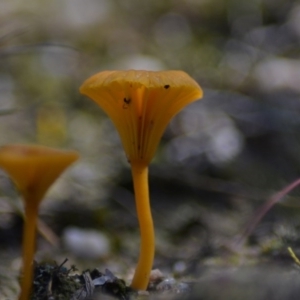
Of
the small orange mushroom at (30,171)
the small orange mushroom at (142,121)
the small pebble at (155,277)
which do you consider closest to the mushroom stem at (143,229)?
the small orange mushroom at (142,121)

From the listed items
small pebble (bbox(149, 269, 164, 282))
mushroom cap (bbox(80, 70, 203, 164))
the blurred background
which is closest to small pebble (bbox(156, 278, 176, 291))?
small pebble (bbox(149, 269, 164, 282))

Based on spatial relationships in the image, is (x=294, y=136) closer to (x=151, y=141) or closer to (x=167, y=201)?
(x=167, y=201)

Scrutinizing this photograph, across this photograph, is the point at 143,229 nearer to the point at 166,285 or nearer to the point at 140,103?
the point at 166,285

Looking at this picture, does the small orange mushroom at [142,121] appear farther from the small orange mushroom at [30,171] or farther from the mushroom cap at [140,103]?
the small orange mushroom at [30,171]

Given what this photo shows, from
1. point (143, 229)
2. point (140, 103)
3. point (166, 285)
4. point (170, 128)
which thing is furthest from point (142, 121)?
point (170, 128)

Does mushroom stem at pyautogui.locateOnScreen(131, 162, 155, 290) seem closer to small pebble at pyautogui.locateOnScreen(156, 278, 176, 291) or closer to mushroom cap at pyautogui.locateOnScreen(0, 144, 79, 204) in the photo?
small pebble at pyautogui.locateOnScreen(156, 278, 176, 291)

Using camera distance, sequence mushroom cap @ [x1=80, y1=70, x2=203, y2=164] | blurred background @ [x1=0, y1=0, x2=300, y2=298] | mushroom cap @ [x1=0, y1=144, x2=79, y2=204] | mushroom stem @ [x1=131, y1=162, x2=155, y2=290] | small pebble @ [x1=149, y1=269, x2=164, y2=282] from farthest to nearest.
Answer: blurred background @ [x1=0, y1=0, x2=300, y2=298]
small pebble @ [x1=149, y1=269, x2=164, y2=282]
mushroom stem @ [x1=131, y1=162, x2=155, y2=290]
mushroom cap @ [x1=80, y1=70, x2=203, y2=164]
mushroom cap @ [x1=0, y1=144, x2=79, y2=204]
